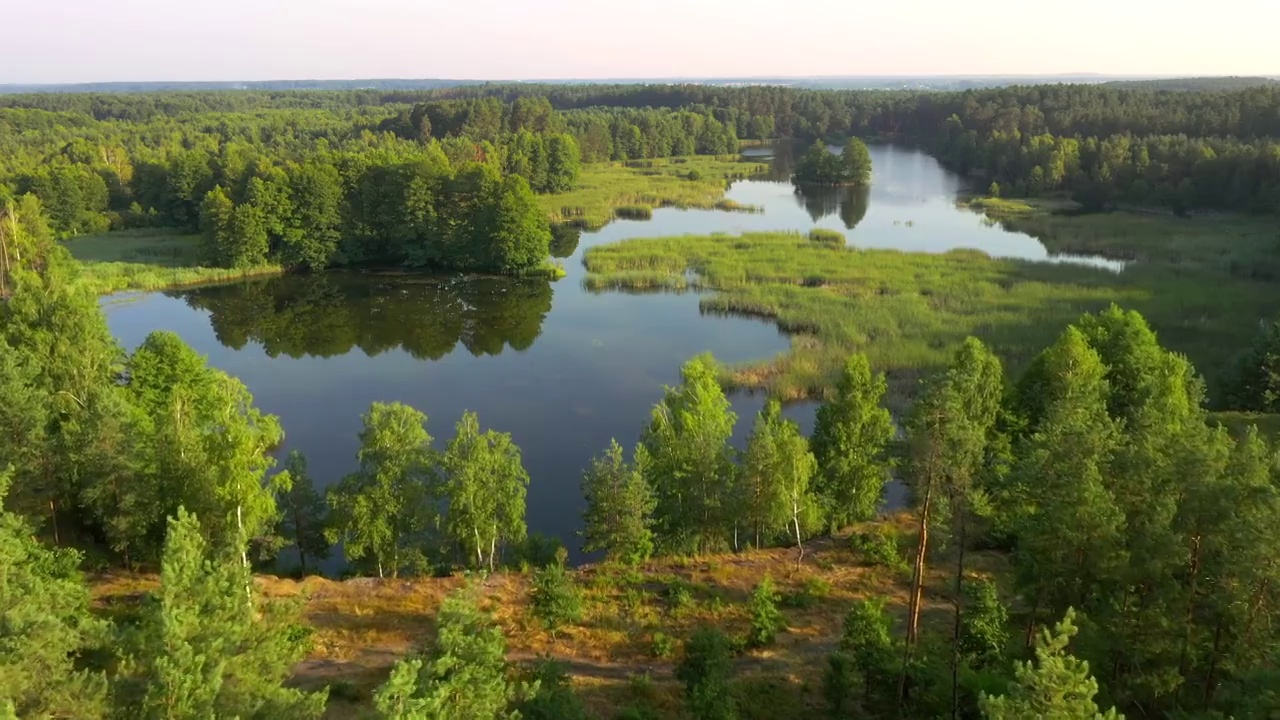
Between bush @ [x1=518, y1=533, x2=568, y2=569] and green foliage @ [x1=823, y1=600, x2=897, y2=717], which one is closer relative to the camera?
green foliage @ [x1=823, y1=600, x2=897, y2=717]

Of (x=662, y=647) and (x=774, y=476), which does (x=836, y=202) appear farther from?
(x=662, y=647)

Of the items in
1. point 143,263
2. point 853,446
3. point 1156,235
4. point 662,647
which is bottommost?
point 662,647

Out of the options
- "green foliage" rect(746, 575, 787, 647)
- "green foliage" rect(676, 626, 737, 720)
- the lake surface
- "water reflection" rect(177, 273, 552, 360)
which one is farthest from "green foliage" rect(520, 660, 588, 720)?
"water reflection" rect(177, 273, 552, 360)

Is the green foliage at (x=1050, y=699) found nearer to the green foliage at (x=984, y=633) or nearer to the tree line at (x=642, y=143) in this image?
the green foliage at (x=984, y=633)

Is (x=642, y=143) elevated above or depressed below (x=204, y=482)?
above

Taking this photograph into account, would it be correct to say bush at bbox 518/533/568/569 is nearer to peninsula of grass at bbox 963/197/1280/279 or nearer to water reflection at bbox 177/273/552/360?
water reflection at bbox 177/273/552/360

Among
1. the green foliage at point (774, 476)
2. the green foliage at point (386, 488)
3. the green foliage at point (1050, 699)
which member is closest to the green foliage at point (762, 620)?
the green foliage at point (774, 476)

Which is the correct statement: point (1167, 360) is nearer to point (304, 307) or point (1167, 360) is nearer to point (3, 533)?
point (3, 533)

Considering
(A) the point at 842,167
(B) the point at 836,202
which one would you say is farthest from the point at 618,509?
(A) the point at 842,167
